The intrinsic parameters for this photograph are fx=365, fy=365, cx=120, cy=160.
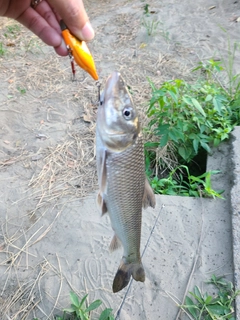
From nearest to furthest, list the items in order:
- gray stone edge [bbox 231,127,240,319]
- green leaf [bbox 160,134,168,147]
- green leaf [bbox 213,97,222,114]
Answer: gray stone edge [bbox 231,127,240,319] < green leaf [bbox 160,134,168,147] < green leaf [bbox 213,97,222,114]

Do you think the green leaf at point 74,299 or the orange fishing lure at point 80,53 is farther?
the green leaf at point 74,299

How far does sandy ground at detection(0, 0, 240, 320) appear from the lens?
7.86 feet

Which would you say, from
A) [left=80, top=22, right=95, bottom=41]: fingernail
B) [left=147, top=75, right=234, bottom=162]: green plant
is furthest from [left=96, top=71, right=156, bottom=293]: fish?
[left=147, top=75, right=234, bottom=162]: green plant

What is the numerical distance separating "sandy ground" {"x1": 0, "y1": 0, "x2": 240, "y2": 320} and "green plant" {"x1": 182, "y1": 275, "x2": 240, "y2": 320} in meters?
0.10

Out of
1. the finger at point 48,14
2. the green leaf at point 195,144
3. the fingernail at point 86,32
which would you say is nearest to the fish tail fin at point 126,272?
the fingernail at point 86,32

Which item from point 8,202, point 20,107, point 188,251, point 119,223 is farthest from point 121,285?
point 20,107

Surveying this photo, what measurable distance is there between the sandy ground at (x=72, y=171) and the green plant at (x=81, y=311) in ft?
0.32

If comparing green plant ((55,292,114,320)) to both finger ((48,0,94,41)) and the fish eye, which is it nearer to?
the fish eye

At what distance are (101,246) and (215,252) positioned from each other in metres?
0.80

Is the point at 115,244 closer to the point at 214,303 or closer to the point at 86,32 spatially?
the point at 214,303

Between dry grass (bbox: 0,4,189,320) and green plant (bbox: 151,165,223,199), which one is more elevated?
dry grass (bbox: 0,4,189,320)

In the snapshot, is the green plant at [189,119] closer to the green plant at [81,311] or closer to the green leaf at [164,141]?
the green leaf at [164,141]

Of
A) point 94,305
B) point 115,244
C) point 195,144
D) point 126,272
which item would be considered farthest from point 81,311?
point 195,144

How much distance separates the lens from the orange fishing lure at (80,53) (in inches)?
61.9
